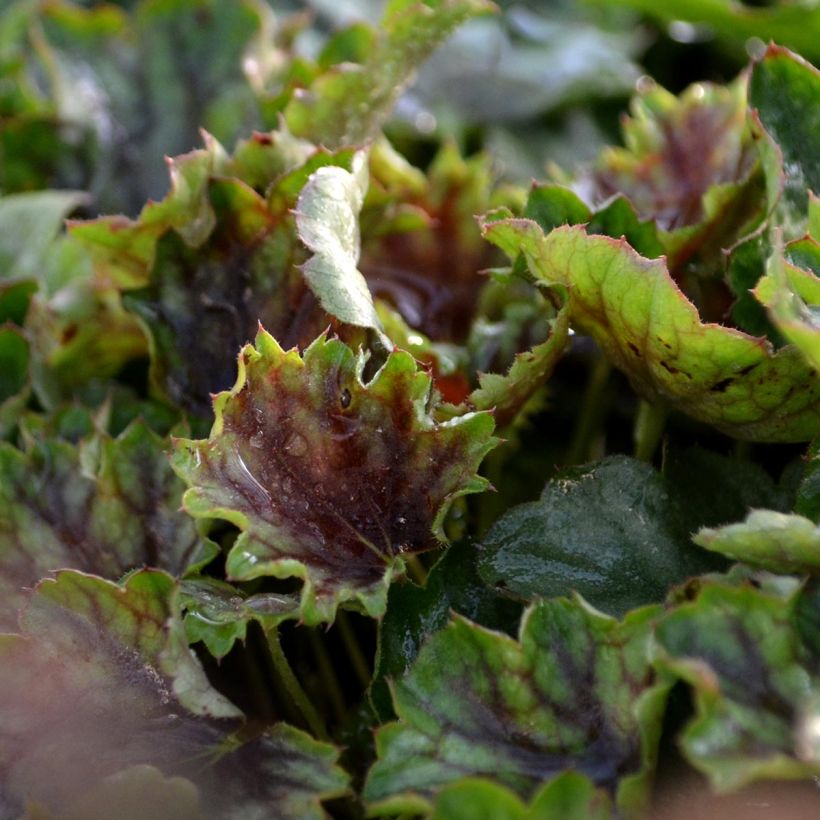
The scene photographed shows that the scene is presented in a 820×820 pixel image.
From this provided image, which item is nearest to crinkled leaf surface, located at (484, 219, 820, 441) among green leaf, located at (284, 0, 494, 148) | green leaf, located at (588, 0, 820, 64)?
green leaf, located at (284, 0, 494, 148)

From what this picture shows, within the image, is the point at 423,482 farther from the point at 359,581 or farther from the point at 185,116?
the point at 185,116

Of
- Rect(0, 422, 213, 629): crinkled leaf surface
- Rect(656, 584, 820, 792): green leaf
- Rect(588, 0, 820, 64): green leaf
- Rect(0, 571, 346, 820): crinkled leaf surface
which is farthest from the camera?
Rect(588, 0, 820, 64): green leaf

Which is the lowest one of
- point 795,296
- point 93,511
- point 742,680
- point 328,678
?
point 328,678

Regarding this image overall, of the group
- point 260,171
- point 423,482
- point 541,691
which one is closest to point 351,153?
point 260,171

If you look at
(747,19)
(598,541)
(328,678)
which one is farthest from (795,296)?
(747,19)

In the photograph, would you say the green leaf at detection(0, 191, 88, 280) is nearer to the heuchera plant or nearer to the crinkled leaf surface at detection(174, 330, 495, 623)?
the heuchera plant

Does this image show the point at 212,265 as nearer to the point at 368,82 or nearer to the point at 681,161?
the point at 368,82
